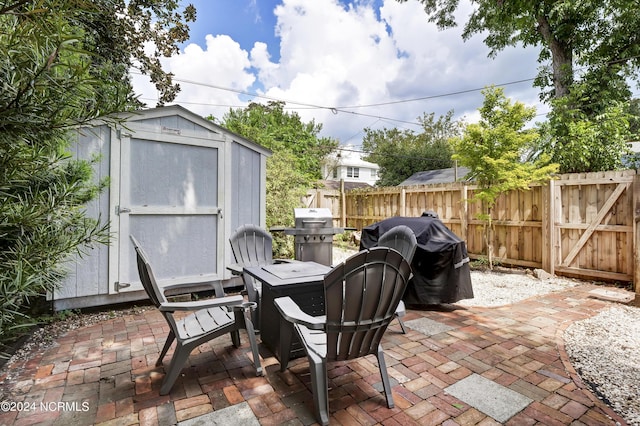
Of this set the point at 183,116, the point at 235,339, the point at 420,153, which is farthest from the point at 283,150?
the point at 420,153

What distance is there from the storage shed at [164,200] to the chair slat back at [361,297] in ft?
6.81

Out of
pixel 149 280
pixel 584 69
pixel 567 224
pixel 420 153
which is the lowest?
pixel 149 280

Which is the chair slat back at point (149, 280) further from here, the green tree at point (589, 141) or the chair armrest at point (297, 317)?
the green tree at point (589, 141)

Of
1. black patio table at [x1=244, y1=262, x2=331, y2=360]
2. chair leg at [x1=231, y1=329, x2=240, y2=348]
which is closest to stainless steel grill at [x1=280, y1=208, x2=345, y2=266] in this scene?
black patio table at [x1=244, y1=262, x2=331, y2=360]

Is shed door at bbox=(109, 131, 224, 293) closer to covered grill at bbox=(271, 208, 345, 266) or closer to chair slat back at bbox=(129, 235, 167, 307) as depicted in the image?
covered grill at bbox=(271, 208, 345, 266)

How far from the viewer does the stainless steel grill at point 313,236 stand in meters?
4.22

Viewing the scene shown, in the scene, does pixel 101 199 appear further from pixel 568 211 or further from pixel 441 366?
pixel 568 211

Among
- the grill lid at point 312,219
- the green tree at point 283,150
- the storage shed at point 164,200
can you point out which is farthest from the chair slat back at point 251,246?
the green tree at point 283,150

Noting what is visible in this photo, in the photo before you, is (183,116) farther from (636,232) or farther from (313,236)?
(636,232)

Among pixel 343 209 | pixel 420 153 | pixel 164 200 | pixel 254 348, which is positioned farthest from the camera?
pixel 420 153

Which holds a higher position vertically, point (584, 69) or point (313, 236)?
point (584, 69)

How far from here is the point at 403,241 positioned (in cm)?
314

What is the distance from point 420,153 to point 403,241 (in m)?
20.0

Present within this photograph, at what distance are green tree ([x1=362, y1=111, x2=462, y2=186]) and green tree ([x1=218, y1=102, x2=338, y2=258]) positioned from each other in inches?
154
